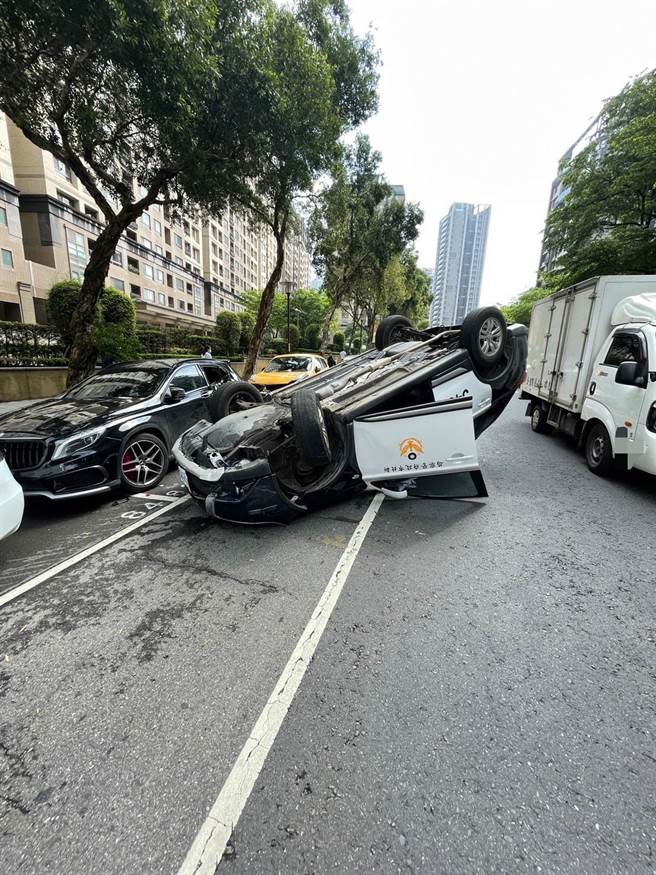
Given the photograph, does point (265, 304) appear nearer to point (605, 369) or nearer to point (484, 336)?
point (484, 336)

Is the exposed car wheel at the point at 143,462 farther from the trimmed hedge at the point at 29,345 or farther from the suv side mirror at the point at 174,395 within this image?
the trimmed hedge at the point at 29,345

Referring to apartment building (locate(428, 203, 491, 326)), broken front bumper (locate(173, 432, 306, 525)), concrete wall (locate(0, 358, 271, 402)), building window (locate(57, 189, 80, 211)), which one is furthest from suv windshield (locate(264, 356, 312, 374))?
apartment building (locate(428, 203, 491, 326))

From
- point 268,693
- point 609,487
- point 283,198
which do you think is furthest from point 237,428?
point 283,198

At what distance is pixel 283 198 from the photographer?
433 inches

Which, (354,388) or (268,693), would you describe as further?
(354,388)

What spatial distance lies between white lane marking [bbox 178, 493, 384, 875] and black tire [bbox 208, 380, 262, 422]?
3.26 m

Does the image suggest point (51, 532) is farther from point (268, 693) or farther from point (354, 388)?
point (354, 388)

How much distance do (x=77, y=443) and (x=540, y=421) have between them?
9140 millimetres

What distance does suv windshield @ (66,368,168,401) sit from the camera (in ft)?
17.1

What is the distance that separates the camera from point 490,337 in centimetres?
493

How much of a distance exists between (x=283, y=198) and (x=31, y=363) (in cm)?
932

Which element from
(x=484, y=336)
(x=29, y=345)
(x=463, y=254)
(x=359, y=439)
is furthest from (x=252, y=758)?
(x=463, y=254)

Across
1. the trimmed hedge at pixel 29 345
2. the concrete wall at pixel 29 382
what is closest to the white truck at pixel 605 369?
the concrete wall at pixel 29 382

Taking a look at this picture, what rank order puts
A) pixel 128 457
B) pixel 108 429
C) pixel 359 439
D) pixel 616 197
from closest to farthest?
pixel 359 439
pixel 108 429
pixel 128 457
pixel 616 197
